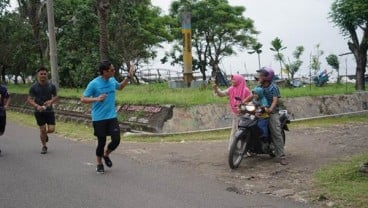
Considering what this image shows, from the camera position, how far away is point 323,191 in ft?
22.5

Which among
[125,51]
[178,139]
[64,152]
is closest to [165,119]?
[178,139]

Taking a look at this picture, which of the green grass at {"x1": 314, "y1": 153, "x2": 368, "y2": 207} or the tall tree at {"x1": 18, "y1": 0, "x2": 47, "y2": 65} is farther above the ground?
the tall tree at {"x1": 18, "y1": 0, "x2": 47, "y2": 65}

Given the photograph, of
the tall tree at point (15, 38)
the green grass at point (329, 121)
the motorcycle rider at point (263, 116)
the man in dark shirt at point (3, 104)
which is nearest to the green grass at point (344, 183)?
the motorcycle rider at point (263, 116)

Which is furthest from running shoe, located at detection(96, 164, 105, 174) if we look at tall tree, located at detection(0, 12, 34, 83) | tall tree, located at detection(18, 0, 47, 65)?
tall tree, located at detection(0, 12, 34, 83)

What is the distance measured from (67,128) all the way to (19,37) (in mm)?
22569

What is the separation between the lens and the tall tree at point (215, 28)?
47569 mm

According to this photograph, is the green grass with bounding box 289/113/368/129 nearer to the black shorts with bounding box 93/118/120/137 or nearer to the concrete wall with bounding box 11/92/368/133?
the concrete wall with bounding box 11/92/368/133

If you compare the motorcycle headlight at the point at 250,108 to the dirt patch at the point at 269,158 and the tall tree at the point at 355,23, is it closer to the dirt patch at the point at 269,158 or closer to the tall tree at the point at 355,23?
the dirt patch at the point at 269,158

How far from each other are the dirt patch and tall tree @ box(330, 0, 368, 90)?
10.7 metres

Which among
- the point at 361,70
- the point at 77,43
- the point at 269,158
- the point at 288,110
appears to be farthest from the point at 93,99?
the point at 77,43

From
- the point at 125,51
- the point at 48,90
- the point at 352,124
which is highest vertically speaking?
the point at 125,51

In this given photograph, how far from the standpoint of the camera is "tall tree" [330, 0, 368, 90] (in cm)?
2289

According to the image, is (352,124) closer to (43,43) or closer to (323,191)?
(323,191)

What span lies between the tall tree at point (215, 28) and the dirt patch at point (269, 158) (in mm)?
33970
